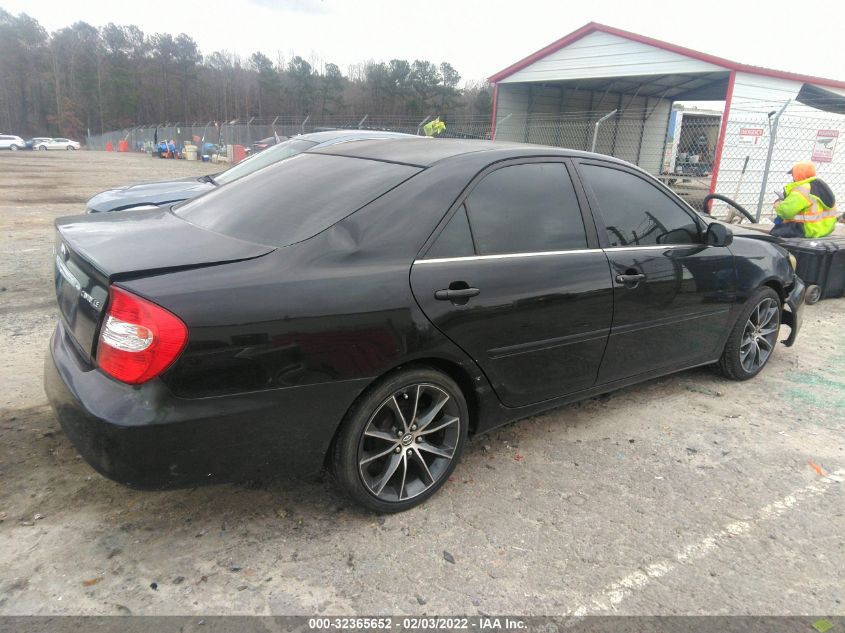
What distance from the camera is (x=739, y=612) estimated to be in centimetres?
228

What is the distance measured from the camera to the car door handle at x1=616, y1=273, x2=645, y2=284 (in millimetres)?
3340

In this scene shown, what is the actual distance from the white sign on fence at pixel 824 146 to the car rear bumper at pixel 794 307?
12.6 metres

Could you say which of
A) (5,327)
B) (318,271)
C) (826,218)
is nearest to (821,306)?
(826,218)

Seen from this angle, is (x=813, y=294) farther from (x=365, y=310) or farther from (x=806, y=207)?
(x=365, y=310)

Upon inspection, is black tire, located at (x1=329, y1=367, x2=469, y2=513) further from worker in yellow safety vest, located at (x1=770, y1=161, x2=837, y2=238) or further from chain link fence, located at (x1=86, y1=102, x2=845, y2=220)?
chain link fence, located at (x1=86, y1=102, x2=845, y2=220)

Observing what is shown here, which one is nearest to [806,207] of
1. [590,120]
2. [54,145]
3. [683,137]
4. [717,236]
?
[717,236]

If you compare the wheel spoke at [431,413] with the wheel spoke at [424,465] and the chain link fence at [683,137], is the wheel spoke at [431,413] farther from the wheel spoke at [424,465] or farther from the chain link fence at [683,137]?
the chain link fence at [683,137]

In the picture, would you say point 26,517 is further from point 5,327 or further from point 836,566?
point 836,566

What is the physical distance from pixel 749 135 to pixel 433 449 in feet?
50.0

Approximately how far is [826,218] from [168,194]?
768 cm

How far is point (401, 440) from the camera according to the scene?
270 centimetres

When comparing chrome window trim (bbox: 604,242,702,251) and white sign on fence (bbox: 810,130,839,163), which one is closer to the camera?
chrome window trim (bbox: 604,242,702,251)

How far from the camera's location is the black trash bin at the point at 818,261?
6906 mm

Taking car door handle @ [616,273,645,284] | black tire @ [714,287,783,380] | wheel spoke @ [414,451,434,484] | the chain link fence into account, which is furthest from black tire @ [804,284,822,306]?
wheel spoke @ [414,451,434,484]
